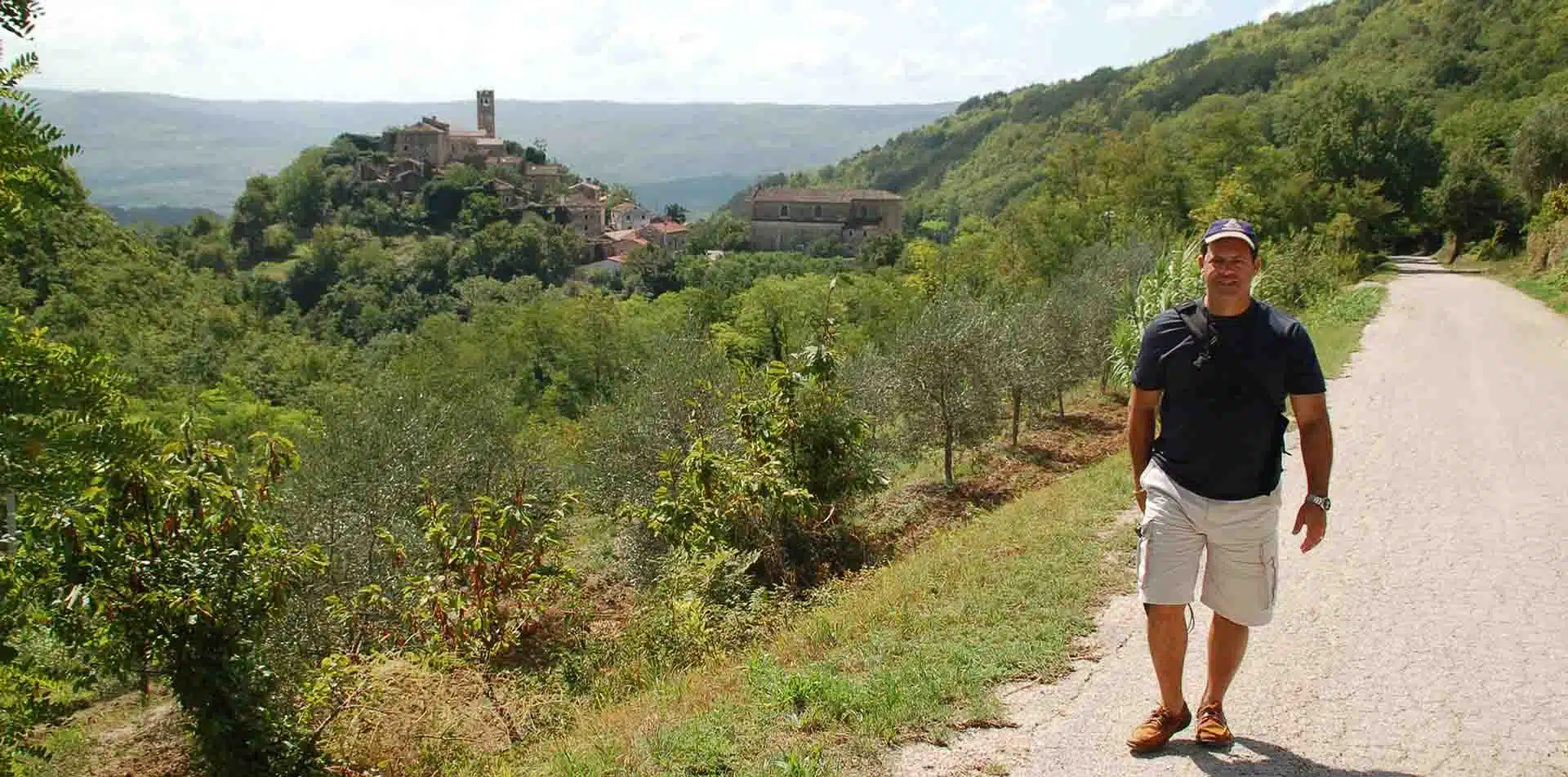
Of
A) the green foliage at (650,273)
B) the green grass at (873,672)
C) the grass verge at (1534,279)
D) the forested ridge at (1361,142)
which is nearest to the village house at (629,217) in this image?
the green foliage at (650,273)

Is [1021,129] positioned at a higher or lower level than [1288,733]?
higher

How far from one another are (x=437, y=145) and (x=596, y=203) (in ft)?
67.0

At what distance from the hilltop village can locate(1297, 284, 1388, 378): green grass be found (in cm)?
7905

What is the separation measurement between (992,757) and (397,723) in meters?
4.28

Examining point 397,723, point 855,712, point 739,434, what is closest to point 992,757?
point 855,712

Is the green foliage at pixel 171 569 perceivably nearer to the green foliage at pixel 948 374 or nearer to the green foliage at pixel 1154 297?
the green foliage at pixel 948 374

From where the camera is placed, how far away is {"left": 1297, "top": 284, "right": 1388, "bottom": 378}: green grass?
16.3 meters

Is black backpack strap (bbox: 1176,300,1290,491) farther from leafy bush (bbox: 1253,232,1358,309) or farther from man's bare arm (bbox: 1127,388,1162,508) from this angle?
leafy bush (bbox: 1253,232,1358,309)

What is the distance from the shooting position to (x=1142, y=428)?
12.9 feet

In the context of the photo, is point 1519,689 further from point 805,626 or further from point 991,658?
point 805,626

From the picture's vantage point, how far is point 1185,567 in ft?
12.4

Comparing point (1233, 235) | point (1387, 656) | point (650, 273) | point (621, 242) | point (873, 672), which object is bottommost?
point (650, 273)

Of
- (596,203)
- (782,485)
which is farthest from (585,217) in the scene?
(782,485)

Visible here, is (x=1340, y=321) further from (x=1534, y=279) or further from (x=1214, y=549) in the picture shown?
(x=1214, y=549)
